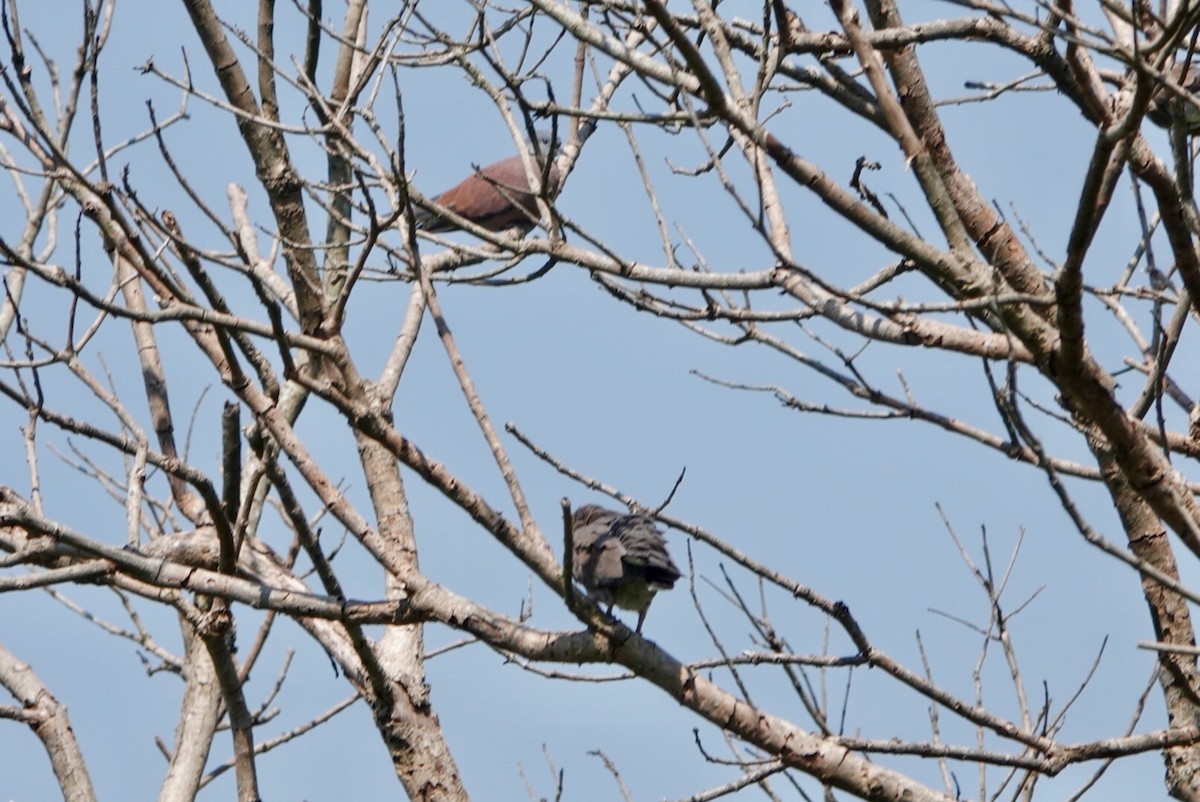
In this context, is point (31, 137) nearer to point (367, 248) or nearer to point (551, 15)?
point (367, 248)

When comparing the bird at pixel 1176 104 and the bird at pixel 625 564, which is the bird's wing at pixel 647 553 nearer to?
the bird at pixel 625 564

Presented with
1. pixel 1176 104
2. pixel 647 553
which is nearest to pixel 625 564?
pixel 647 553

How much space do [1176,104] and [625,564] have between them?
1.92 meters

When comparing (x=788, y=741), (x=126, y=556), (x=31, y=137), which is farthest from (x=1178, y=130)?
(x=31, y=137)

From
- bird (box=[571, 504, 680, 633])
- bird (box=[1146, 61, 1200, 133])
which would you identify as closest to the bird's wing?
bird (box=[571, 504, 680, 633])

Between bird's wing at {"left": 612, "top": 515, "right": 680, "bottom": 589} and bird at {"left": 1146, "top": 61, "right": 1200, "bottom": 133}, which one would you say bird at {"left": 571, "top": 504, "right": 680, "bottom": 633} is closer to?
bird's wing at {"left": 612, "top": 515, "right": 680, "bottom": 589}

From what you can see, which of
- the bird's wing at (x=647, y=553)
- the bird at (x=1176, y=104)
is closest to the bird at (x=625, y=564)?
the bird's wing at (x=647, y=553)

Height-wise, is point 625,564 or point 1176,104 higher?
point 625,564

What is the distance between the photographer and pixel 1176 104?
7.97 feet

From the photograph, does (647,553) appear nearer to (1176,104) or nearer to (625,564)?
(625,564)

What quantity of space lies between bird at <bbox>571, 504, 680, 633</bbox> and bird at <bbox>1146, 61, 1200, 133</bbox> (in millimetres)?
1766

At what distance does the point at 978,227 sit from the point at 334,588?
1773 millimetres

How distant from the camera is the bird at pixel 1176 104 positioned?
7.98ft

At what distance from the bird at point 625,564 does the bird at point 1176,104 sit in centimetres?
177
